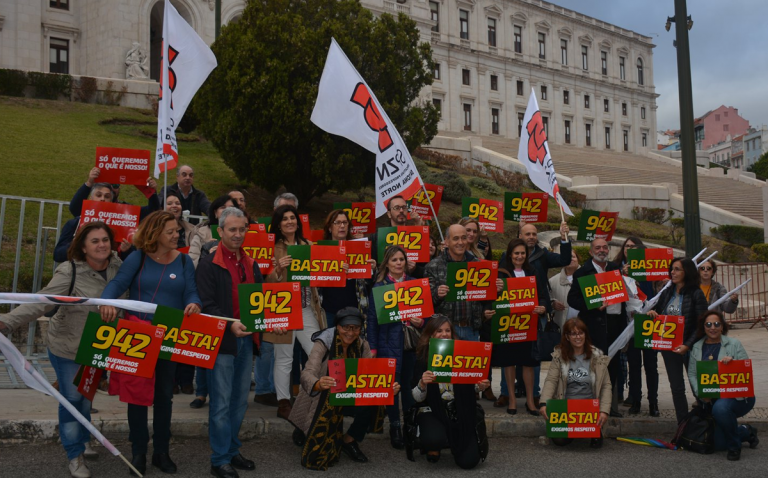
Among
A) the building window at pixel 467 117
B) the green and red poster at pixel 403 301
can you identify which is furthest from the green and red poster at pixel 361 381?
the building window at pixel 467 117

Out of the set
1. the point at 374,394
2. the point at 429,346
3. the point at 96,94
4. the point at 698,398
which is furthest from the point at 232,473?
the point at 96,94

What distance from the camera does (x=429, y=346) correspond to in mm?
5582

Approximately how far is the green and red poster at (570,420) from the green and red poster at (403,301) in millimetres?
1330

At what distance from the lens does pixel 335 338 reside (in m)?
5.69

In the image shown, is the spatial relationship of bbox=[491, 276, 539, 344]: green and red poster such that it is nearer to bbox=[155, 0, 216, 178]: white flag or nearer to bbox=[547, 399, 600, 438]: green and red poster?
bbox=[547, 399, 600, 438]: green and red poster

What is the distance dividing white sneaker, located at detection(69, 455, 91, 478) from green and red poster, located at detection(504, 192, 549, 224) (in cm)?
589

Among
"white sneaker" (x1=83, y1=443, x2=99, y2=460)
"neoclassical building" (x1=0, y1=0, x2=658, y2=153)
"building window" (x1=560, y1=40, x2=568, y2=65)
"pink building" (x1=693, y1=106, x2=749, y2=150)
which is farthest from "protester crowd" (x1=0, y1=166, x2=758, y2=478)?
"pink building" (x1=693, y1=106, x2=749, y2=150)

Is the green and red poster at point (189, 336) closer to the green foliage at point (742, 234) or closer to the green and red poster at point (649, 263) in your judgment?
the green and red poster at point (649, 263)

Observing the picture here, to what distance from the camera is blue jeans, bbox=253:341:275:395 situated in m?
6.91

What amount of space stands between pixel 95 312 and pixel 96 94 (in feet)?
86.5

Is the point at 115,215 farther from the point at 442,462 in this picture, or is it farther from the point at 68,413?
the point at 442,462

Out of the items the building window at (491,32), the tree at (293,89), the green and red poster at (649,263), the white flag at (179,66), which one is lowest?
the green and red poster at (649,263)

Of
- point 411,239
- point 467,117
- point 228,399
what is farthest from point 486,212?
point 467,117

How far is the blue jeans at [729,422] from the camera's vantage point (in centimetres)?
608
